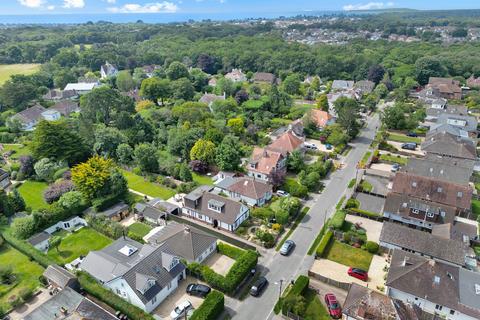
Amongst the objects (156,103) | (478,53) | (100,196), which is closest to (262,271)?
(100,196)

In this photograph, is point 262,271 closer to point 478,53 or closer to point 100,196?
point 100,196

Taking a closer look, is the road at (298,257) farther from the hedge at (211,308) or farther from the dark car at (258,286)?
the hedge at (211,308)

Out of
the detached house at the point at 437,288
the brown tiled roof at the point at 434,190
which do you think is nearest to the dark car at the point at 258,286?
the detached house at the point at 437,288

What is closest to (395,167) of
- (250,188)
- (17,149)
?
(250,188)

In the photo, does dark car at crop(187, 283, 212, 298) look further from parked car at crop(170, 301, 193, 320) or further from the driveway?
the driveway

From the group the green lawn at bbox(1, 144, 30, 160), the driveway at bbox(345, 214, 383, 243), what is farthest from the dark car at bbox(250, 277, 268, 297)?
the green lawn at bbox(1, 144, 30, 160)

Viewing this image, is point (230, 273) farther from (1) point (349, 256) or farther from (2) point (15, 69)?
(2) point (15, 69)
